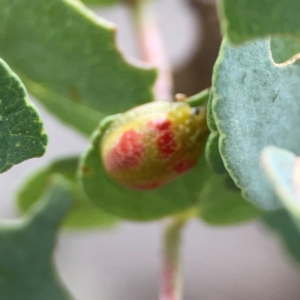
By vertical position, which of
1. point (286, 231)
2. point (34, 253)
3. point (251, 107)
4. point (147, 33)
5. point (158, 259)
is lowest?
point (158, 259)

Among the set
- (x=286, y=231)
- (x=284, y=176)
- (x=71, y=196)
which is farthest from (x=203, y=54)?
Result: (x=284, y=176)

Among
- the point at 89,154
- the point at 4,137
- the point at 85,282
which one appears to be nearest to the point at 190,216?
the point at 89,154

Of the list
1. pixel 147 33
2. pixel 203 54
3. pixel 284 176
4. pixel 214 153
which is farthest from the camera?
pixel 203 54

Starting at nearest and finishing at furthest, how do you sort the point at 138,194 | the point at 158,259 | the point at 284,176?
the point at 284,176 < the point at 138,194 < the point at 158,259

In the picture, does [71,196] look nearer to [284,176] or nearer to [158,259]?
[284,176]

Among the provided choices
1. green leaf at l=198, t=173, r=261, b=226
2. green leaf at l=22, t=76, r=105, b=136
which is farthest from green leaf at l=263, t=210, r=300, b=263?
green leaf at l=22, t=76, r=105, b=136

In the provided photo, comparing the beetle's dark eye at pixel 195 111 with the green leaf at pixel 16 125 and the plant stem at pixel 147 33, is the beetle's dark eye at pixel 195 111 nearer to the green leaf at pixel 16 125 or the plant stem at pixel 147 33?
the green leaf at pixel 16 125

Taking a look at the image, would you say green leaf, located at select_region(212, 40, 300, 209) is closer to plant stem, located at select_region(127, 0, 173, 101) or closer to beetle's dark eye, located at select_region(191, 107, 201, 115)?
beetle's dark eye, located at select_region(191, 107, 201, 115)
